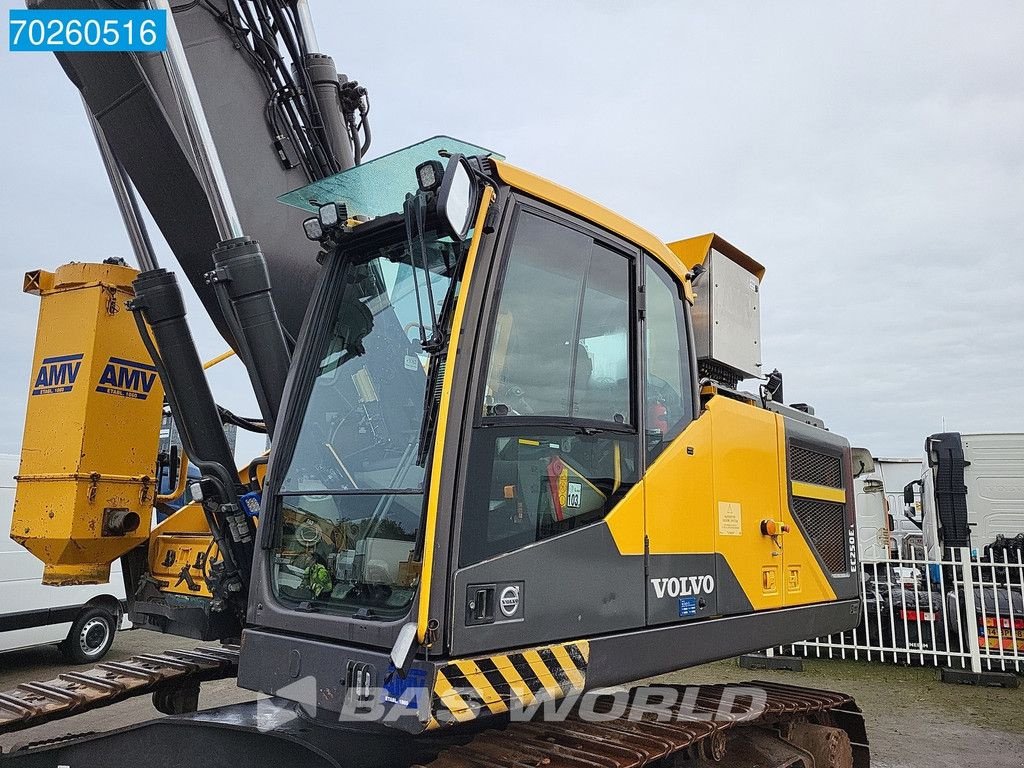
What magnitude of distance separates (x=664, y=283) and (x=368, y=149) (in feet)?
7.14

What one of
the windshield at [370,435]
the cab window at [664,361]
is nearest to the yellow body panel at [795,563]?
the cab window at [664,361]

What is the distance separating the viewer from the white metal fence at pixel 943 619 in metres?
8.86

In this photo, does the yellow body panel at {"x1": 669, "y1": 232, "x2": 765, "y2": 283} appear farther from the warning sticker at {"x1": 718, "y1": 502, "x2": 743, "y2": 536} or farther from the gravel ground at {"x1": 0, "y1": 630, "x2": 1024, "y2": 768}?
the gravel ground at {"x1": 0, "y1": 630, "x2": 1024, "y2": 768}

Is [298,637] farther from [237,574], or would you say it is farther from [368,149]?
[368,149]

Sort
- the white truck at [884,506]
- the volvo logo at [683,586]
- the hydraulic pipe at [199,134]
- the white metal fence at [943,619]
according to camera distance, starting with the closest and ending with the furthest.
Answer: the volvo logo at [683,586]
the hydraulic pipe at [199,134]
the white metal fence at [943,619]
the white truck at [884,506]

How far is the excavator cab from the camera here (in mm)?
2555

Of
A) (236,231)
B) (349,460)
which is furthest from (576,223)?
(236,231)

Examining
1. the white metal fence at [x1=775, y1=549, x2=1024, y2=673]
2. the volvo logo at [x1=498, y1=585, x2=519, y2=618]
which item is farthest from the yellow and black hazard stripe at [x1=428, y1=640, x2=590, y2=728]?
the white metal fence at [x1=775, y1=549, x2=1024, y2=673]

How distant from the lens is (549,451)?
9.48ft

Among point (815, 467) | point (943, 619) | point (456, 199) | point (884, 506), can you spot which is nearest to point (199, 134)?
point (456, 199)

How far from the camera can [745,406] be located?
4.08 m

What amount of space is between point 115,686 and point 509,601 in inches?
86.4

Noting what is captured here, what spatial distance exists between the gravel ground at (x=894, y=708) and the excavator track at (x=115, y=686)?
1479 mm

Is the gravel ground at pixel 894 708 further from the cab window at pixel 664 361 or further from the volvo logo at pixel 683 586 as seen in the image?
the cab window at pixel 664 361
